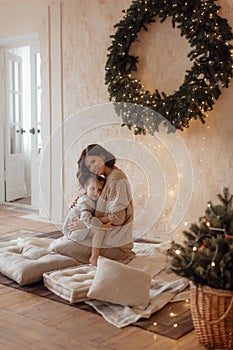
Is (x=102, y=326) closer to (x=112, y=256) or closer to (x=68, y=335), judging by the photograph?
(x=68, y=335)

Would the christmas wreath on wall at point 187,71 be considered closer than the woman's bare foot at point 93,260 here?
No

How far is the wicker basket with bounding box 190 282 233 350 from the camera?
2.41 metres

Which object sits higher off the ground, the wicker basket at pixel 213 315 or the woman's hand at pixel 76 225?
the woman's hand at pixel 76 225

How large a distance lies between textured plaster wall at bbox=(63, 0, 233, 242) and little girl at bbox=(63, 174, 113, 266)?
43.3 inches

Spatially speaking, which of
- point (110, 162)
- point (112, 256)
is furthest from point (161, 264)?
point (110, 162)

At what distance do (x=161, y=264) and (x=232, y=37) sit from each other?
1.88 metres

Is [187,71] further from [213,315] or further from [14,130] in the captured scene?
[14,130]

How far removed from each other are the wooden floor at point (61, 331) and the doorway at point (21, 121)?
3189mm

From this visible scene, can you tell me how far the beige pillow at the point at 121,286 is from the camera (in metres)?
2.93

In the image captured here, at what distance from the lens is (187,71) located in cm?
429

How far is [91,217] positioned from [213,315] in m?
1.43

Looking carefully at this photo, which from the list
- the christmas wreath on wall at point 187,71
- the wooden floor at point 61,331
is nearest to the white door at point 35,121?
the christmas wreath on wall at point 187,71

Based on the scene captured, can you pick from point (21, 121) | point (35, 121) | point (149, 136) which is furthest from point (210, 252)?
point (21, 121)

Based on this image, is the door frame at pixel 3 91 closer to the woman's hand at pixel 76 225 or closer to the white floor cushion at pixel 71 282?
the woman's hand at pixel 76 225
